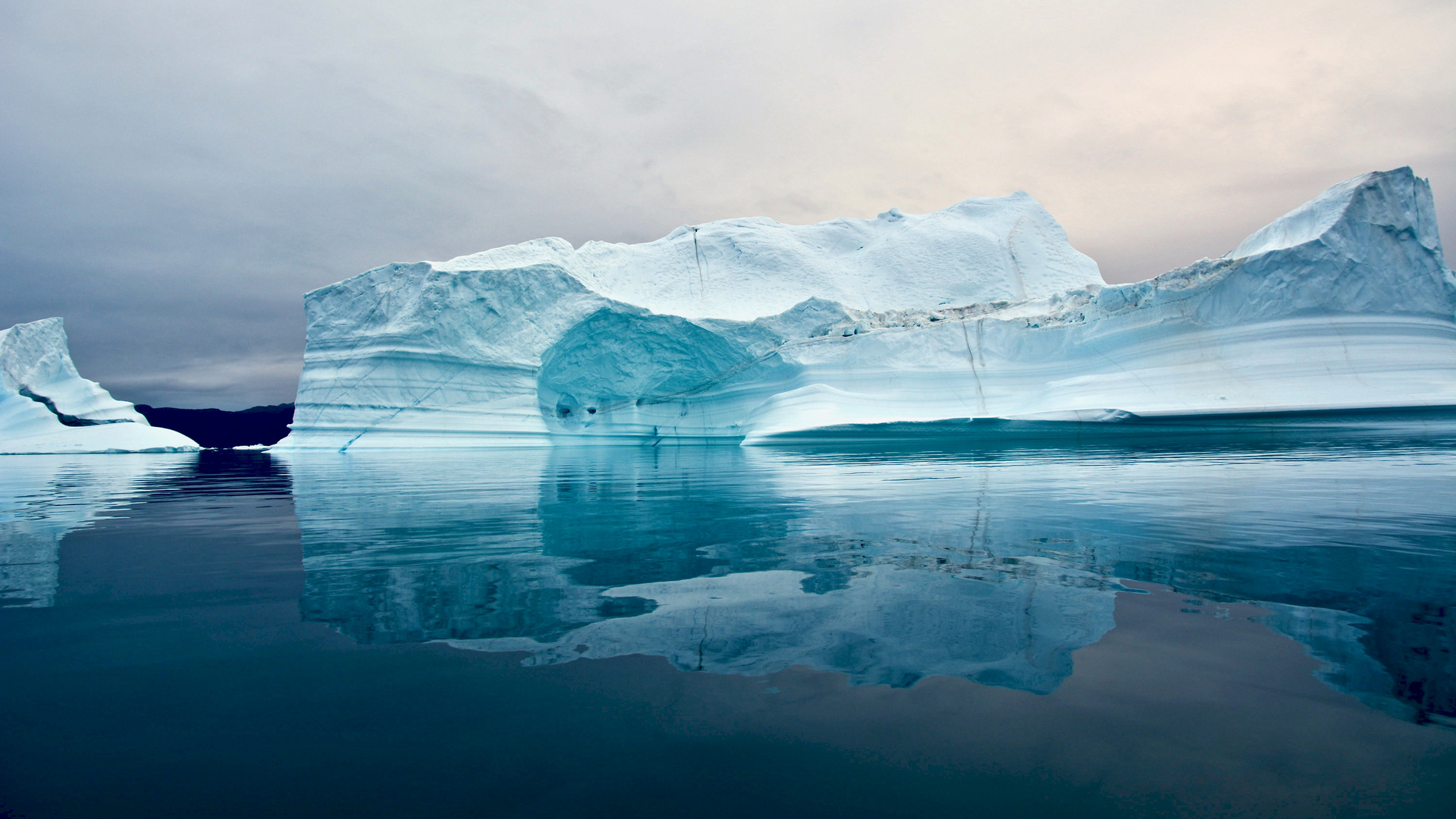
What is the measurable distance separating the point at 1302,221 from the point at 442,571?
14256 mm

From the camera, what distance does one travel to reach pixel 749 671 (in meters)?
1.41

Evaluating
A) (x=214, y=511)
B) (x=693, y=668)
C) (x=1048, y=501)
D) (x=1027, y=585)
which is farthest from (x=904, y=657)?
(x=214, y=511)

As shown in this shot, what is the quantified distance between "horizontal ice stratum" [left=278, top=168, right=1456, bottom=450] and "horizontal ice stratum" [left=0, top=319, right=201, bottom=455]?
7.57 meters

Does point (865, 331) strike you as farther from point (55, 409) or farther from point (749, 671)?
point (55, 409)

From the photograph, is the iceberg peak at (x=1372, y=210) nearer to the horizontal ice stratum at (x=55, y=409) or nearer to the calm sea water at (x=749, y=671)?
the calm sea water at (x=749, y=671)

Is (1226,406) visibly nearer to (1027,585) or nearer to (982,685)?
(1027,585)

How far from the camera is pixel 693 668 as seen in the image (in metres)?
1.43

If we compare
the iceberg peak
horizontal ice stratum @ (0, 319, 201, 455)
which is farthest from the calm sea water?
horizontal ice stratum @ (0, 319, 201, 455)

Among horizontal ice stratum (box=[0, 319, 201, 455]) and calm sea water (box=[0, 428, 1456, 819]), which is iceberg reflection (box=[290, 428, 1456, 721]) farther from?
horizontal ice stratum (box=[0, 319, 201, 455])

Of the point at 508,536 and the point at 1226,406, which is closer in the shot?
the point at 508,536

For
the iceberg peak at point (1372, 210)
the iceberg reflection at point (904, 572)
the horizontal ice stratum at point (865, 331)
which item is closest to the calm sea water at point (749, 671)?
the iceberg reflection at point (904, 572)

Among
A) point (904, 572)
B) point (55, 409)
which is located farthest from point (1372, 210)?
point (55, 409)

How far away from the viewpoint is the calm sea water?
97cm

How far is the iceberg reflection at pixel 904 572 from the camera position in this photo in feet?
4.90
